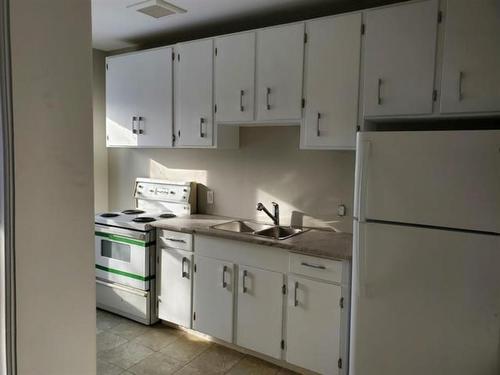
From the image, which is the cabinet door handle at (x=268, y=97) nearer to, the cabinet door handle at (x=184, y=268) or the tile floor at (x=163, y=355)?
the cabinet door handle at (x=184, y=268)

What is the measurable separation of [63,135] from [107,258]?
280 centimetres

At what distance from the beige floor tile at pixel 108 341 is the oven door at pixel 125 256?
411 millimetres

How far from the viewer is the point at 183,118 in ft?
11.0

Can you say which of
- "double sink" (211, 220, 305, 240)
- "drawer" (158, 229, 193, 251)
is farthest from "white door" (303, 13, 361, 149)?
"drawer" (158, 229, 193, 251)

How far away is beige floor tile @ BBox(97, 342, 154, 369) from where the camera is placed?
9.11 feet

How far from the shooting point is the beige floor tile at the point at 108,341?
2982mm

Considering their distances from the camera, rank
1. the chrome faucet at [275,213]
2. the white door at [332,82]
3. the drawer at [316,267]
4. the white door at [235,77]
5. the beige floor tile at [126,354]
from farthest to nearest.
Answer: the chrome faucet at [275,213]
the white door at [235,77]
the beige floor tile at [126,354]
the white door at [332,82]
the drawer at [316,267]

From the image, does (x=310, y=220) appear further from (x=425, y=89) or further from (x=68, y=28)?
(x=68, y=28)

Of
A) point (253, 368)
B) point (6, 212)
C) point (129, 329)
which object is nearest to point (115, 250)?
point (129, 329)

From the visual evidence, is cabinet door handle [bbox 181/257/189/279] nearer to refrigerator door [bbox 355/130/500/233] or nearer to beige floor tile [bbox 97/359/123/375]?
beige floor tile [bbox 97/359/123/375]

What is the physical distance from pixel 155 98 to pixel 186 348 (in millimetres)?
2108

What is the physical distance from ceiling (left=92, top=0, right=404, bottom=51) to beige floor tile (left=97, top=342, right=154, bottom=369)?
2.55m

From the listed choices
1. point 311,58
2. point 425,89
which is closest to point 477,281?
point 425,89

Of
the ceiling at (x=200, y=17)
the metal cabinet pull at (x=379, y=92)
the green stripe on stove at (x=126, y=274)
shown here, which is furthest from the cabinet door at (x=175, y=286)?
the ceiling at (x=200, y=17)
